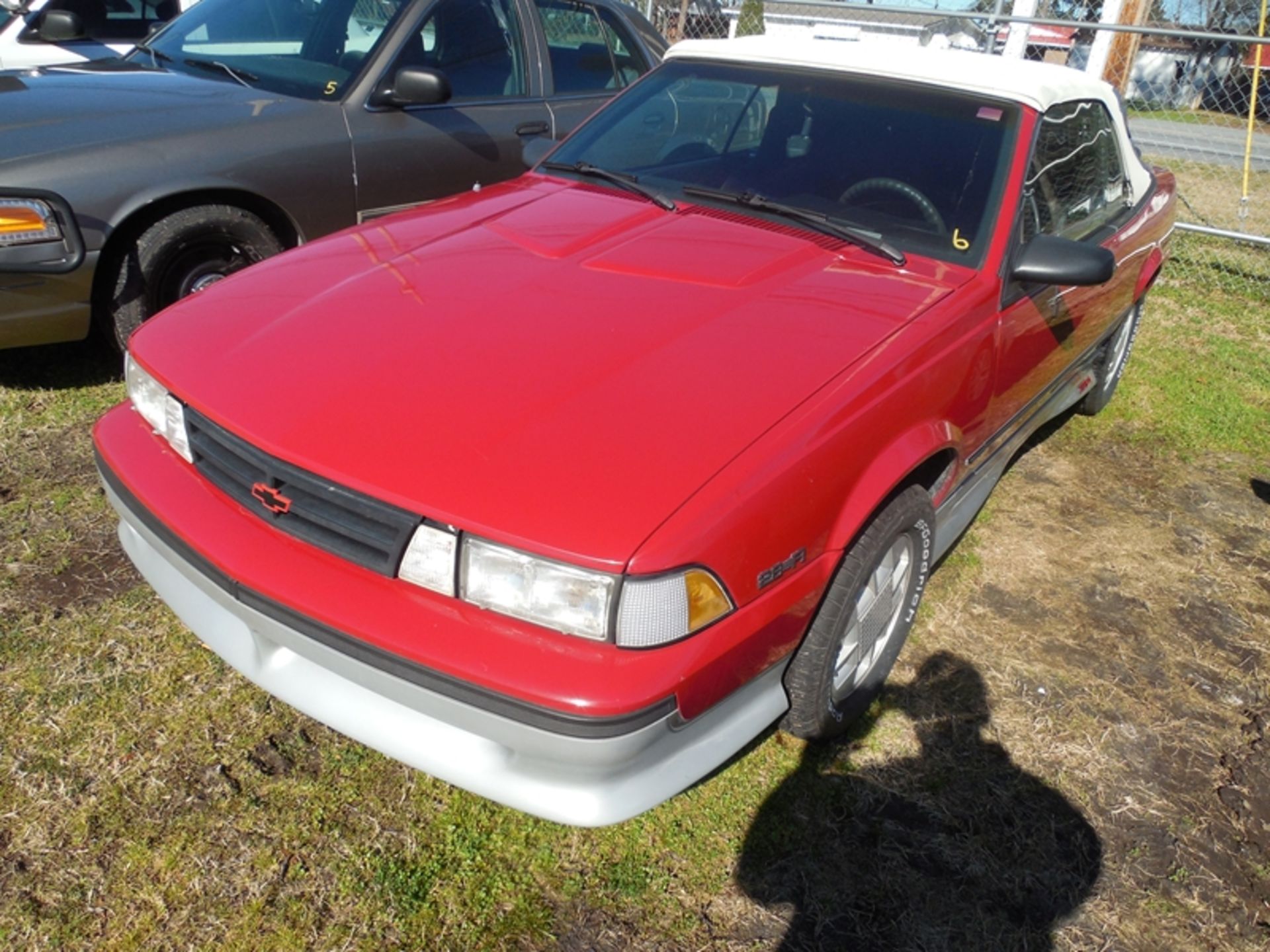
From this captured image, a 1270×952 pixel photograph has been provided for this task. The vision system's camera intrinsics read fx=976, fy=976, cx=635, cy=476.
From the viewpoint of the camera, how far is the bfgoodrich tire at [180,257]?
3.93 metres

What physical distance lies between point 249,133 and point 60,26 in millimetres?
2500

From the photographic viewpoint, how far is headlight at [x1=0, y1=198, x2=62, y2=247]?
354cm

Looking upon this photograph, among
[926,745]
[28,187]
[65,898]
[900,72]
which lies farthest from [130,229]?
[926,745]

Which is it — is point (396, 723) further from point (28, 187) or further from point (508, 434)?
point (28, 187)

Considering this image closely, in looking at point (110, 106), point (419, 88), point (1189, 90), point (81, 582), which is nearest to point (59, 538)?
point (81, 582)

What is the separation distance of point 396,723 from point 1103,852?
5.91 feet

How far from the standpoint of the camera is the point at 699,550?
72.2 inches

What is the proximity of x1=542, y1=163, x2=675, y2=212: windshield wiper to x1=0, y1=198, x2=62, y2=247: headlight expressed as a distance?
1.85m

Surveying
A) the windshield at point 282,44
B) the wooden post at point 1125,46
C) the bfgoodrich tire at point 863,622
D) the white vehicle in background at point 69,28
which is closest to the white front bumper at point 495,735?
the bfgoodrich tire at point 863,622

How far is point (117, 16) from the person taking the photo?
6.76 meters

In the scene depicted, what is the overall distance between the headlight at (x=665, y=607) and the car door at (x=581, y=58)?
12.2 ft

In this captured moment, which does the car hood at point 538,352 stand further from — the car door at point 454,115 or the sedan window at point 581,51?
the sedan window at point 581,51

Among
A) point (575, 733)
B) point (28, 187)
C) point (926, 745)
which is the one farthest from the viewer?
point (28, 187)

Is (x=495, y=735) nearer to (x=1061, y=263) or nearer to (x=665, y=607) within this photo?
(x=665, y=607)
